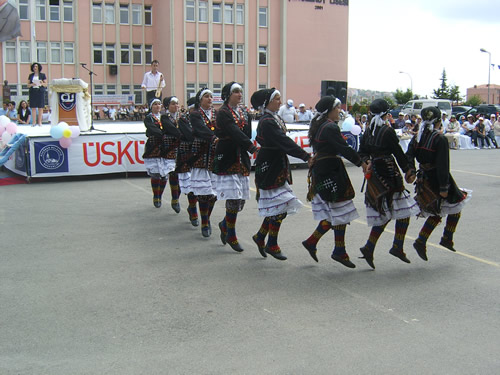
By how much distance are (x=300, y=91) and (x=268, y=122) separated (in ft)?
155

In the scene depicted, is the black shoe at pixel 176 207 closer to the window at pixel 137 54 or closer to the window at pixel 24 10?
the window at pixel 24 10

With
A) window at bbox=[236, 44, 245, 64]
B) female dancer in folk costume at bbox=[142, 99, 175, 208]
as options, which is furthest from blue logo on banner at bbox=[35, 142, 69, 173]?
window at bbox=[236, 44, 245, 64]

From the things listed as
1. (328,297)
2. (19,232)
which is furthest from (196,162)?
(328,297)

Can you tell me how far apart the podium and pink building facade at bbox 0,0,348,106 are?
107ft

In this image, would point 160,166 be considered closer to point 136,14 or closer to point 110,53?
point 110,53

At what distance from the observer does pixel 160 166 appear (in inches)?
369

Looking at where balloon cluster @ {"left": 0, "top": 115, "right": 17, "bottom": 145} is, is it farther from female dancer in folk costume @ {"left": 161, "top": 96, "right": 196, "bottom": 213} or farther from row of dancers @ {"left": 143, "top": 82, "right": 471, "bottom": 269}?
row of dancers @ {"left": 143, "top": 82, "right": 471, "bottom": 269}

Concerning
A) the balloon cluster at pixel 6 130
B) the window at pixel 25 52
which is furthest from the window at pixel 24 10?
the balloon cluster at pixel 6 130

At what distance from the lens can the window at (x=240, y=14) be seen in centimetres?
4941

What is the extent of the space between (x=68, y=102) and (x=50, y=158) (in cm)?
258

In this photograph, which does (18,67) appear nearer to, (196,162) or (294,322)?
(196,162)

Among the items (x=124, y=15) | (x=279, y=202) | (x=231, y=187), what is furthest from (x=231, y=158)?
(x=124, y=15)

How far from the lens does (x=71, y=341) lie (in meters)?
4.17

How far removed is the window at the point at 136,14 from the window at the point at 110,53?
294cm
